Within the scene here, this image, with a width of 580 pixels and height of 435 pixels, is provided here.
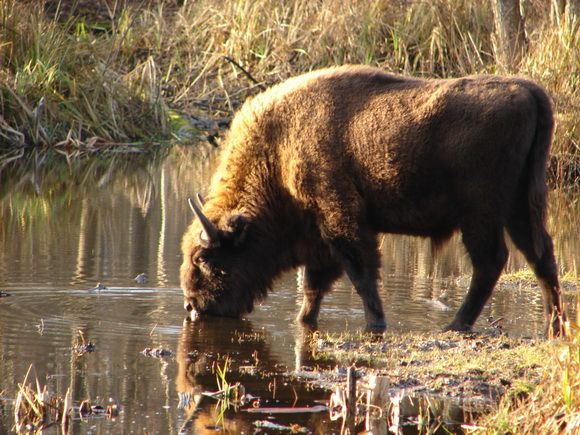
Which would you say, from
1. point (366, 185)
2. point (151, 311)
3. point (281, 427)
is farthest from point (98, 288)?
point (281, 427)

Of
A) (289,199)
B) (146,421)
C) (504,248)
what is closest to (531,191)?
(504,248)

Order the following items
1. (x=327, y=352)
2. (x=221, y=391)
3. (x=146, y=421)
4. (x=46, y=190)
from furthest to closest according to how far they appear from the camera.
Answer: (x=46, y=190), (x=327, y=352), (x=221, y=391), (x=146, y=421)

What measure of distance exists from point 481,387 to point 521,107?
2147 millimetres

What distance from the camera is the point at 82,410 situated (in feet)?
20.1

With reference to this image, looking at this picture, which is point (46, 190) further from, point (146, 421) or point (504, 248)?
point (146, 421)

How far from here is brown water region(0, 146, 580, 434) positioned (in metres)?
6.55

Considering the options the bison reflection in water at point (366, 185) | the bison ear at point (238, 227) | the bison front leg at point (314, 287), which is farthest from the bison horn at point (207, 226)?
the bison front leg at point (314, 287)

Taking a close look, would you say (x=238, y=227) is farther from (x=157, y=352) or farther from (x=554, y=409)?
(x=554, y=409)

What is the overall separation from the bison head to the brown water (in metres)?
0.13

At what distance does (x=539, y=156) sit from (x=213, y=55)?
54.2 ft

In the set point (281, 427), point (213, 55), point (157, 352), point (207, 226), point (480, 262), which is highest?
point (213, 55)

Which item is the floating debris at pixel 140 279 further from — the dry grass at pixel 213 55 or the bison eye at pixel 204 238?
the dry grass at pixel 213 55

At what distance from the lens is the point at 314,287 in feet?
29.6

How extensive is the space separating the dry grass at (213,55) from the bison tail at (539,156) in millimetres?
7167
